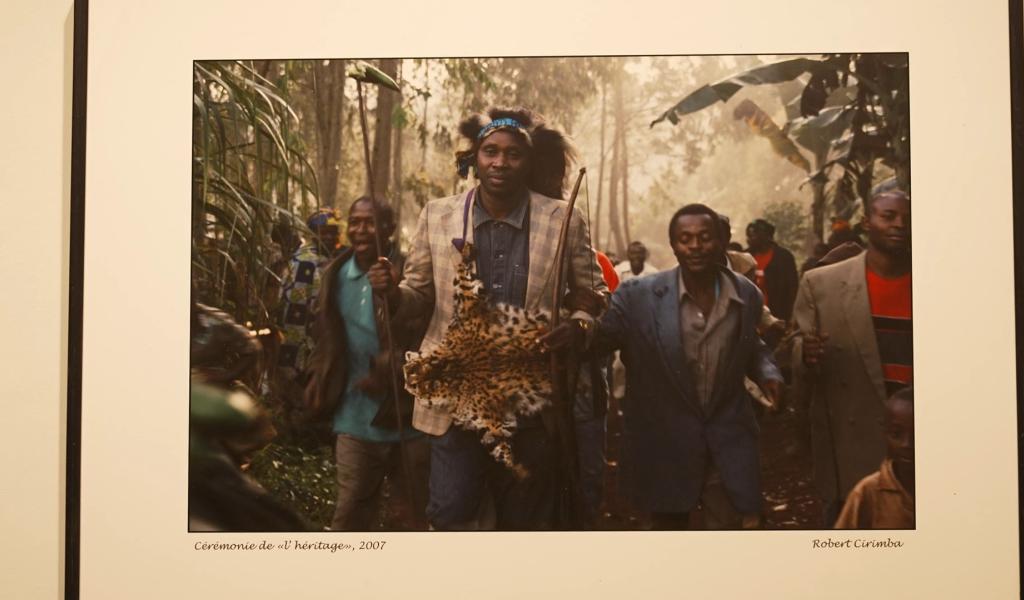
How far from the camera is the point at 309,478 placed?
173 centimetres

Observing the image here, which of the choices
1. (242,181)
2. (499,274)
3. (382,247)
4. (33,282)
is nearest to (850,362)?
(499,274)

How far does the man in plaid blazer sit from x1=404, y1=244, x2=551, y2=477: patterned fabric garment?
0.02m

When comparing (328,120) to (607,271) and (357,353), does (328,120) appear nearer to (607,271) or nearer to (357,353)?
(357,353)

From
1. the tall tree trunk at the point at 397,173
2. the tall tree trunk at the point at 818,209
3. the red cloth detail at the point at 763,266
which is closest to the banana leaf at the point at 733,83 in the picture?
the tall tree trunk at the point at 818,209

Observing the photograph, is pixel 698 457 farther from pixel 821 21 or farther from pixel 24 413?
pixel 24 413

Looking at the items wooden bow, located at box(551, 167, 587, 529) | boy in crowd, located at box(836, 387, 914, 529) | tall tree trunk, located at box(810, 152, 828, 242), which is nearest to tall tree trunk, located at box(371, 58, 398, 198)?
wooden bow, located at box(551, 167, 587, 529)

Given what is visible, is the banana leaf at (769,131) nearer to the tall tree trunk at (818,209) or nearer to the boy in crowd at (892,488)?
the tall tree trunk at (818,209)

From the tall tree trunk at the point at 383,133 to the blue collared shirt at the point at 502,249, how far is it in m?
0.20

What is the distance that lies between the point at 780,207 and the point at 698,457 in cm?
56

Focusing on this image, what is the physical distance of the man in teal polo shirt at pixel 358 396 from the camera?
1.72m

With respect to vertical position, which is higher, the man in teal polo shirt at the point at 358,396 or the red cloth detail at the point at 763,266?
the red cloth detail at the point at 763,266

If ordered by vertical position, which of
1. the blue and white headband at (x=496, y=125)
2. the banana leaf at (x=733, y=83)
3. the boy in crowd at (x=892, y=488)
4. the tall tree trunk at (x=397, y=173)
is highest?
the banana leaf at (x=733, y=83)

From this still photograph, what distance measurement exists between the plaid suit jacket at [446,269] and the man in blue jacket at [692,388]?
0.36 ft

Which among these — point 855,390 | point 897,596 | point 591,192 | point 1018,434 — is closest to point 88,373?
point 591,192
